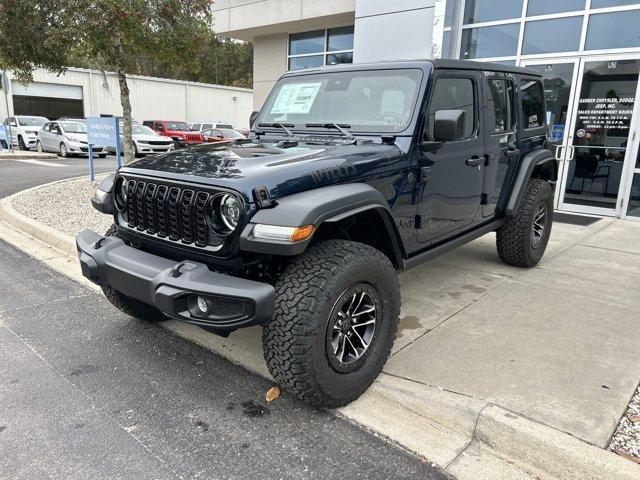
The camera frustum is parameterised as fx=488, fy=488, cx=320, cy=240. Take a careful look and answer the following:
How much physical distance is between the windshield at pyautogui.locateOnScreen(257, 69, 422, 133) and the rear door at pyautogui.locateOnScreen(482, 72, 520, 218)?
1056 mm

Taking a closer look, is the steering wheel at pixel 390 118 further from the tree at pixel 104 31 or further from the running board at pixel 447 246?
the tree at pixel 104 31

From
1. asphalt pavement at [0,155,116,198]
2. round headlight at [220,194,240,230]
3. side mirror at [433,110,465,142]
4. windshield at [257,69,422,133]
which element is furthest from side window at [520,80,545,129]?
asphalt pavement at [0,155,116,198]

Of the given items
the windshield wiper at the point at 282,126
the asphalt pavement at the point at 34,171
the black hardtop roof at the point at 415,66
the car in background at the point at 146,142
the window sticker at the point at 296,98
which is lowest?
the asphalt pavement at the point at 34,171

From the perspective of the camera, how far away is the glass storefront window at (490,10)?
29.0 feet

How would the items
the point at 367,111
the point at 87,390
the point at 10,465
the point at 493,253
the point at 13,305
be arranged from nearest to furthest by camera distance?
the point at 10,465 < the point at 87,390 < the point at 367,111 < the point at 13,305 < the point at 493,253

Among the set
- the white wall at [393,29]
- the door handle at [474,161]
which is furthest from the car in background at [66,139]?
the door handle at [474,161]

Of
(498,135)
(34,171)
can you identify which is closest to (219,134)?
(34,171)

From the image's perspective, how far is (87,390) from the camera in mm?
2959

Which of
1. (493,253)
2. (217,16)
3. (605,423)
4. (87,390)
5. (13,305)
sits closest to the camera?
(605,423)

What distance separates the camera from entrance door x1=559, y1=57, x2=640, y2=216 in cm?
782

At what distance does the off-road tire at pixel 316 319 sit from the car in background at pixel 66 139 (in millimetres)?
17855

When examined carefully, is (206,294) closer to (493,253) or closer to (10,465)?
(10,465)

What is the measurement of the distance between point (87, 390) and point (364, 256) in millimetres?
1863

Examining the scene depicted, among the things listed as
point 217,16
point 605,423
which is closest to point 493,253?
point 605,423
